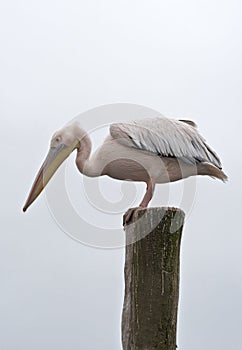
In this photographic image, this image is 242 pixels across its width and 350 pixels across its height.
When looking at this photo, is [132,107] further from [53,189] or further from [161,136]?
[53,189]

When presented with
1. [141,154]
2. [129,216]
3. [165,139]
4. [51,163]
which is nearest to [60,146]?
[51,163]

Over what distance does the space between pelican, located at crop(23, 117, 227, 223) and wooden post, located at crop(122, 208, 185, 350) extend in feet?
3.57

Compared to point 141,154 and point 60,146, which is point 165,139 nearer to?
point 141,154

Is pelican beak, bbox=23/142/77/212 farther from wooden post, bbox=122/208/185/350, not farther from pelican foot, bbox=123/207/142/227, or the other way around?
wooden post, bbox=122/208/185/350

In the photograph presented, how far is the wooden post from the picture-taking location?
331 cm

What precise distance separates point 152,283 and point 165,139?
1778mm

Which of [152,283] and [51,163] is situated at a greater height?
[51,163]

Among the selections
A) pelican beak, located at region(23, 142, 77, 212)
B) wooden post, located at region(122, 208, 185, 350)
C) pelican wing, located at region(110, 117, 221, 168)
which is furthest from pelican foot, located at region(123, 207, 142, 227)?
pelican beak, located at region(23, 142, 77, 212)

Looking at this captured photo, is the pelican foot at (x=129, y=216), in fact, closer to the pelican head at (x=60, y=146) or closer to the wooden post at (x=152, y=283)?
the wooden post at (x=152, y=283)

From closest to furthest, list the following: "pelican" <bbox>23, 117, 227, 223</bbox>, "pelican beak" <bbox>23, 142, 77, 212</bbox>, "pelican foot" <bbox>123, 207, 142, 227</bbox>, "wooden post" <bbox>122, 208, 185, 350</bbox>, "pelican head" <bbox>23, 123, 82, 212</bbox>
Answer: "wooden post" <bbox>122, 208, 185, 350</bbox>, "pelican foot" <bbox>123, 207, 142, 227</bbox>, "pelican" <bbox>23, 117, 227, 223</bbox>, "pelican beak" <bbox>23, 142, 77, 212</bbox>, "pelican head" <bbox>23, 123, 82, 212</bbox>

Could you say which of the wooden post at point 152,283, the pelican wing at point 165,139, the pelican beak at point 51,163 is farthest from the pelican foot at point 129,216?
the pelican beak at point 51,163

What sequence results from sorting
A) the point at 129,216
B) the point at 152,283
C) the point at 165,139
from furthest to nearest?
1. the point at 165,139
2. the point at 129,216
3. the point at 152,283

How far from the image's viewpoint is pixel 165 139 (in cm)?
485

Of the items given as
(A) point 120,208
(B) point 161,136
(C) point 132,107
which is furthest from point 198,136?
(A) point 120,208
